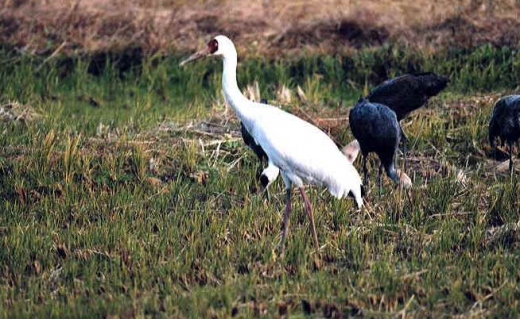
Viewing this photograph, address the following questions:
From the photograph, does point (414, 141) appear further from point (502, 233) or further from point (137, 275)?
point (137, 275)

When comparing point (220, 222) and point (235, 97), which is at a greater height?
point (235, 97)

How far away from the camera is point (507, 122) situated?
7.82m

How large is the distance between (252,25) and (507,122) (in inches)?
180

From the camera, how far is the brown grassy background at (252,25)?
11344 mm

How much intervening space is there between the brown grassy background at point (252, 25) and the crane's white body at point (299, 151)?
4.68 m

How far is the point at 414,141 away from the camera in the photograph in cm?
857

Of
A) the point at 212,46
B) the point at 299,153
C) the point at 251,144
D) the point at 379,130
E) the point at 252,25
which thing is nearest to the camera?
the point at 299,153

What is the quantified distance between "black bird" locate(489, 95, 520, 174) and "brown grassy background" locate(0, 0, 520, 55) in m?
3.18

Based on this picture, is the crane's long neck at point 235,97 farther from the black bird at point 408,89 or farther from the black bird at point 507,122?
the black bird at point 507,122

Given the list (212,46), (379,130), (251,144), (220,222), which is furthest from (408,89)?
(220,222)

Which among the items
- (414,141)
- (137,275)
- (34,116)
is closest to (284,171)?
(137,275)

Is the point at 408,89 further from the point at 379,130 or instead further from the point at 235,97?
the point at 235,97

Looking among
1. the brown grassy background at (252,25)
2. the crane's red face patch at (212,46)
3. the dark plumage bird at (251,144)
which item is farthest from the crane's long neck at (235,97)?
the brown grassy background at (252,25)

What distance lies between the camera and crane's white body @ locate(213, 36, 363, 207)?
659 cm
